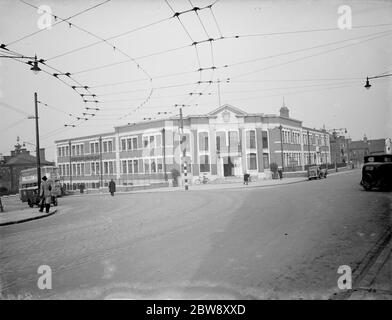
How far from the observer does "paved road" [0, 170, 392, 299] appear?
450 cm

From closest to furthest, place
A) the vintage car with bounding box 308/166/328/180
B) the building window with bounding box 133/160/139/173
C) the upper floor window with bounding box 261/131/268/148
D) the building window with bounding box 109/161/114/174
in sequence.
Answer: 1. the vintage car with bounding box 308/166/328/180
2. the building window with bounding box 133/160/139/173
3. the upper floor window with bounding box 261/131/268/148
4. the building window with bounding box 109/161/114/174

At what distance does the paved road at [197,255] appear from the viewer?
14.8ft

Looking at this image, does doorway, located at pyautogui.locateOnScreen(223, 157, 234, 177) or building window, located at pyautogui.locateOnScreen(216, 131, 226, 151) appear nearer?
building window, located at pyautogui.locateOnScreen(216, 131, 226, 151)

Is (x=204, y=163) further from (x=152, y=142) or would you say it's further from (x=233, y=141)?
(x=152, y=142)

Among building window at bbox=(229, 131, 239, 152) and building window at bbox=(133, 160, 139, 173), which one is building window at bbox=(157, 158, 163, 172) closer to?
building window at bbox=(133, 160, 139, 173)

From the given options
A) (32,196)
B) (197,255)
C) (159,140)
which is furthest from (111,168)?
(197,255)

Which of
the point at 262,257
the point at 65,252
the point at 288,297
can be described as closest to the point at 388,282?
the point at 288,297

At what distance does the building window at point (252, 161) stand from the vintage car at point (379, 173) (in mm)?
24236

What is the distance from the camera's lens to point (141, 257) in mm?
6070

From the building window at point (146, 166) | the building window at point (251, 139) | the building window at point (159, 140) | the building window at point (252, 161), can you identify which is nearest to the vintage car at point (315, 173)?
the building window at point (252, 161)

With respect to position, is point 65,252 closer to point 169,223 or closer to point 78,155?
point 169,223

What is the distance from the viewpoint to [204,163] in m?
41.4

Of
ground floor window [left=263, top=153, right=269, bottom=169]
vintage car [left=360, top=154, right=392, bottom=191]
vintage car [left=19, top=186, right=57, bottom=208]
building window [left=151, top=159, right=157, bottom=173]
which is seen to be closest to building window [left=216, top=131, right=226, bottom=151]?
ground floor window [left=263, top=153, right=269, bottom=169]
